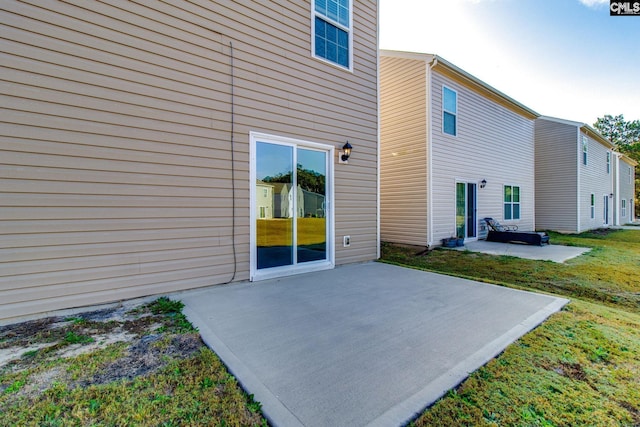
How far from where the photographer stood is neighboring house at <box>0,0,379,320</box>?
9.14 feet

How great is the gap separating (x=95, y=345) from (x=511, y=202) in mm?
12926

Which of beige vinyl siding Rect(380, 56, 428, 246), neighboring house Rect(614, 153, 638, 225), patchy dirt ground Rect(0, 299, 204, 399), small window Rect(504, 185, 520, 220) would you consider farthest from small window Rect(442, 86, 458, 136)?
neighboring house Rect(614, 153, 638, 225)

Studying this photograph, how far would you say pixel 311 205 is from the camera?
15.8ft

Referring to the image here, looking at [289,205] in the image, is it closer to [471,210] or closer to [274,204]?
[274,204]

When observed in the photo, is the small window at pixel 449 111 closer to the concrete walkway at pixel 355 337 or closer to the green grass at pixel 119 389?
the concrete walkway at pixel 355 337

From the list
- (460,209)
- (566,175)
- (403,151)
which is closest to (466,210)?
(460,209)

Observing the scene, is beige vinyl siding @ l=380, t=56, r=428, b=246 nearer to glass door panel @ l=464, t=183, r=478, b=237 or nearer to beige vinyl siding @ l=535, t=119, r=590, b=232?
glass door panel @ l=464, t=183, r=478, b=237

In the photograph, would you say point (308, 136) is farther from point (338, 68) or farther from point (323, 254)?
point (323, 254)

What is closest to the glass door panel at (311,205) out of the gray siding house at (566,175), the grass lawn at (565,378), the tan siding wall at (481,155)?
the grass lawn at (565,378)

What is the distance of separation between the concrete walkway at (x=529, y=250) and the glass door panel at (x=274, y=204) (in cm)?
564

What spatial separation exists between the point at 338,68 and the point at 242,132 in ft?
7.87

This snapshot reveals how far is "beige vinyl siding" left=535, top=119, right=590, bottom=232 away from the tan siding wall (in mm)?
1713

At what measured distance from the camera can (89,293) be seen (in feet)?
10.0

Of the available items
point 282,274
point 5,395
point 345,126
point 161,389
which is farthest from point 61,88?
point 345,126
